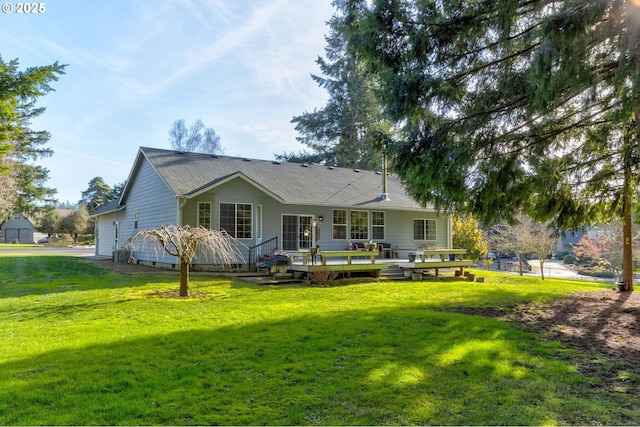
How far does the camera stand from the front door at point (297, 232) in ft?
55.7

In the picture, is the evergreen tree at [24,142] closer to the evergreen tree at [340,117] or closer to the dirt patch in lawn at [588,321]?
the dirt patch in lawn at [588,321]

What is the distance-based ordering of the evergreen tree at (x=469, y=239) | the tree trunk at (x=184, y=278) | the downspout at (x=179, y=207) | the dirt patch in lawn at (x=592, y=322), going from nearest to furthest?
the dirt patch in lawn at (x=592, y=322) < the tree trunk at (x=184, y=278) < the downspout at (x=179, y=207) < the evergreen tree at (x=469, y=239)

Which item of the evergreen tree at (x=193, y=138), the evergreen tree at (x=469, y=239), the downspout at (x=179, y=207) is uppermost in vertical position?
the evergreen tree at (x=193, y=138)

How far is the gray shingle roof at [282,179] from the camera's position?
15516 millimetres

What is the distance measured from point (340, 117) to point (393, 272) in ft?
71.1

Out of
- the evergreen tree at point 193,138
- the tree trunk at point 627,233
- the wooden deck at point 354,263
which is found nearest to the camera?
the tree trunk at point 627,233

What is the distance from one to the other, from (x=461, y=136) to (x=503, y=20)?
7.43 feet

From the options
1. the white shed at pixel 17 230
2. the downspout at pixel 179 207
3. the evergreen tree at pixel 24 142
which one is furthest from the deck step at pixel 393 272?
the white shed at pixel 17 230

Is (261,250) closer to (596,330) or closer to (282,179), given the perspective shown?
(282,179)

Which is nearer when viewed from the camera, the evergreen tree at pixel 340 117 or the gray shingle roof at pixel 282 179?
the gray shingle roof at pixel 282 179

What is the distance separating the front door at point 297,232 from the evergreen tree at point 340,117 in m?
16.5

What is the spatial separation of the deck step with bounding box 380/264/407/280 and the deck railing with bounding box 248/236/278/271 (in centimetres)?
452

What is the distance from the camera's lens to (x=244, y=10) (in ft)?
39.4

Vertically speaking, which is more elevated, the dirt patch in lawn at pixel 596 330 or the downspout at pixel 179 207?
the downspout at pixel 179 207
